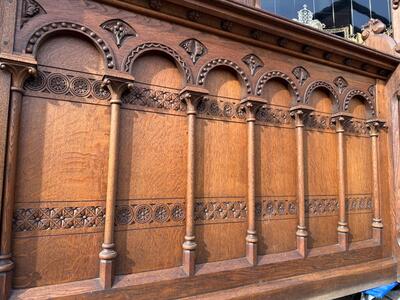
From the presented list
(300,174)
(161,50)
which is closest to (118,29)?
(161,50)

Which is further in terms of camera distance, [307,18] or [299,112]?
[307,18]

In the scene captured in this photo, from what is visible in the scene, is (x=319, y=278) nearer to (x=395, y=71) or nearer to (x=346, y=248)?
(x=346, y=248)

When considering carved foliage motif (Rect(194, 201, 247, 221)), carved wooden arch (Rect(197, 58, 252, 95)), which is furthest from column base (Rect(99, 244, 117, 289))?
carved wooden arch (Rect(197, 58, 252, 95))

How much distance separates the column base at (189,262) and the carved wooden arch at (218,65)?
881 mm

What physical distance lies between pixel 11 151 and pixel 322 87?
1835 millimetres

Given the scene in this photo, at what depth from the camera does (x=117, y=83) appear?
1.25 m

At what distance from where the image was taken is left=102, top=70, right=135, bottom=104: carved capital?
4.05 ft

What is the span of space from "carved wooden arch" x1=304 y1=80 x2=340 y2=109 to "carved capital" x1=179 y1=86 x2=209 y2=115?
30.3 inches

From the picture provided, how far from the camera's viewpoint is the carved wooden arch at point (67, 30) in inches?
44.8

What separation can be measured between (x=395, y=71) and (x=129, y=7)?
2.04m

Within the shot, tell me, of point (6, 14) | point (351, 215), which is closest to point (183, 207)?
point (6, 14)

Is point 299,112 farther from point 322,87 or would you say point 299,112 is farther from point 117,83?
point 117,83

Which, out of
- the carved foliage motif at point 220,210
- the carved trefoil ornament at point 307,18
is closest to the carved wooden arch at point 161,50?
the carved foliage motif at point 220,210

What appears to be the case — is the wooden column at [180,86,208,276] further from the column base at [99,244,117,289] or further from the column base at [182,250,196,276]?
the column base at [99,244,117,289]
